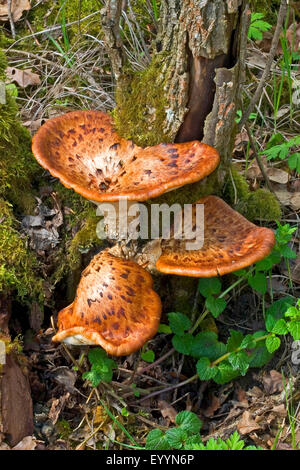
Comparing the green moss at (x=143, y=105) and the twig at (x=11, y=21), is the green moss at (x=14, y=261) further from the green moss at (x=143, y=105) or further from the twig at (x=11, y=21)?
the twig at (x=11, y=21)

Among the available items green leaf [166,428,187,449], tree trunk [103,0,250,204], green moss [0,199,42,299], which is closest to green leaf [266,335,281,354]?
green leaf [166,428,187,449]

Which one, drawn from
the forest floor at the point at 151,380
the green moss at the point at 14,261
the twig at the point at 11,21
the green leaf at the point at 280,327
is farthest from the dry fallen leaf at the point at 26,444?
the twig at the point at 11,21

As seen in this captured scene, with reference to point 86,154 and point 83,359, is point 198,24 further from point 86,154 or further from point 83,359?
point 83,359

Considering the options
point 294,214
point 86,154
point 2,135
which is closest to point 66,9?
point 2,135

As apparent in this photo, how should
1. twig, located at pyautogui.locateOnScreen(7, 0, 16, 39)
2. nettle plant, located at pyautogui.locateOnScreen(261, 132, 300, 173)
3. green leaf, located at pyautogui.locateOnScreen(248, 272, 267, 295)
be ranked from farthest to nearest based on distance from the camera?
twig, located at pyautogui.locateOnScreen(7, 0, 16, 39)
nettle plant, located at pyautogui.locateOnScreen(261, 132, 300, 173)
green leaf, located at pyautogui.locateOnScreen(248, 272, 267, 295)

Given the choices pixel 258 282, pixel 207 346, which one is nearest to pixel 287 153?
pixel 258 282

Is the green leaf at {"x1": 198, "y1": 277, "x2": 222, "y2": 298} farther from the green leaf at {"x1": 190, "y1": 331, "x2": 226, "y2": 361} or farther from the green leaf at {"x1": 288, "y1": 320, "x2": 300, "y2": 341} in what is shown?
the green leaf at {"x1": 288, "y1": 320, "x2": 300, "y2": 341}
